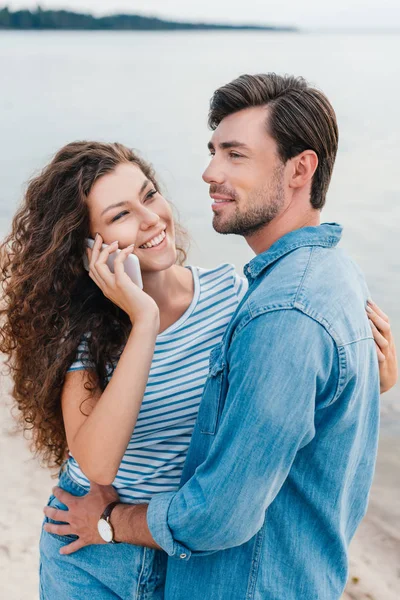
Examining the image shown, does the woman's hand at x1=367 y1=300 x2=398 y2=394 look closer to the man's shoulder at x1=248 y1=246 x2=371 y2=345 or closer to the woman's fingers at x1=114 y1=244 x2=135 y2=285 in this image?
the man's shoulder at x1=248 y1=246 x2=371 y2=345

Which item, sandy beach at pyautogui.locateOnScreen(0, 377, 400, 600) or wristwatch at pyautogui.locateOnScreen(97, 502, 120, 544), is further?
sandy beach at pyautogui.locateOnScreen(0, 377, 400, 600)

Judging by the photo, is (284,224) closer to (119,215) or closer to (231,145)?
(231,145)

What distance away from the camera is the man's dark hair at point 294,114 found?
6.80 ft

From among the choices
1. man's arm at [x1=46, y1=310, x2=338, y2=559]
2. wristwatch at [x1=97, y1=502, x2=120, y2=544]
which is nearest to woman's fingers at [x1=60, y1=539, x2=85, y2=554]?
wristwatch at [x1=97, y1=502, x2=120, y2=544]

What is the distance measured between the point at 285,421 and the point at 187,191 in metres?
12.7

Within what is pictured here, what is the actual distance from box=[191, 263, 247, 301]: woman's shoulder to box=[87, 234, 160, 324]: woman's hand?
0.44m

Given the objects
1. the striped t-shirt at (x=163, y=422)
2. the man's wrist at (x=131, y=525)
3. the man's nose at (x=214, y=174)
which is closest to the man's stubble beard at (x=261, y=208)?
the man's nose at (x=214, y=174)

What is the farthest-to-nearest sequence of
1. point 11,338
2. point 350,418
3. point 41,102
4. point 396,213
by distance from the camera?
point 41,102 < point 396,213 < point 11,338 < point 350,418

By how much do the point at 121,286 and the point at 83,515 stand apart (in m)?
0.83

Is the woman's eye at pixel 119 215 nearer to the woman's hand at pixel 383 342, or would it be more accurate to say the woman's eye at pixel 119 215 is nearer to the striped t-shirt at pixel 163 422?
the striped t-shirt at pixel 163 422

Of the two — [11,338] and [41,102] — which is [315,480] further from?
[41,102]

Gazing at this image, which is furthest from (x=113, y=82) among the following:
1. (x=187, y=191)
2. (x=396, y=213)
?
(x=396, y=213)

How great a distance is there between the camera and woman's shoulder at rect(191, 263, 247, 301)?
2.83 meters

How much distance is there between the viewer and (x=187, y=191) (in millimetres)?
13953
